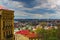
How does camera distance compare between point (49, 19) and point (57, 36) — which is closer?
point (57, 36)

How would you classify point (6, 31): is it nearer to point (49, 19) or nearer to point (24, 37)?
point (24, 37)

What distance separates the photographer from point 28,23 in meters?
14.9

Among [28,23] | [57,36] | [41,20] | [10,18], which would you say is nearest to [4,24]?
[10,18]

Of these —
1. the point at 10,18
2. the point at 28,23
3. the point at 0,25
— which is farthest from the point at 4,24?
the point at 28,23

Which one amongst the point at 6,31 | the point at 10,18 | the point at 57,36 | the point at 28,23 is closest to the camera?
the point at 57,36

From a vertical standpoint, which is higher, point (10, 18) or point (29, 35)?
point (10, 18)

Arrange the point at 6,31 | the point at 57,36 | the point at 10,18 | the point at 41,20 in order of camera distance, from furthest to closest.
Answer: the point at 41,20 → the point at 10,18 → the point at 6,31 → the point at 57,36

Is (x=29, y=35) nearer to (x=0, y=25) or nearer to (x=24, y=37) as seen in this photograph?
(x=24, y=37)

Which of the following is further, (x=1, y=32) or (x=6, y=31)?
(x=6, y=31)

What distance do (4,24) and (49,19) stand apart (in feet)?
23.5

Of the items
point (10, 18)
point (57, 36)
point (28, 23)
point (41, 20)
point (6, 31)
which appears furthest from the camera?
point (28, 23)

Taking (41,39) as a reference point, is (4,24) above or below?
above

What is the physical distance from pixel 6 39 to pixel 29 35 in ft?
5.89

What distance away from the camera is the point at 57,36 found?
7.02 metres
